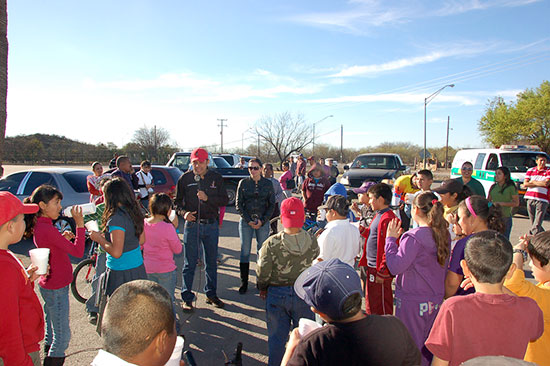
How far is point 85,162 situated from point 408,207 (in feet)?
168

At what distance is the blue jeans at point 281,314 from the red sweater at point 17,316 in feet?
5.43

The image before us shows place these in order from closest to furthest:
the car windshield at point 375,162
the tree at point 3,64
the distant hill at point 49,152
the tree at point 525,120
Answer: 1. the tree at point 3,64
2. the car windshield at point 375,162
3. the tree at point 525,120
4. the distant hill at point 49,152

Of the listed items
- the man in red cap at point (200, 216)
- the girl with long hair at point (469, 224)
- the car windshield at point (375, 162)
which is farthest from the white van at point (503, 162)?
the man in red cap at point (200, 216)

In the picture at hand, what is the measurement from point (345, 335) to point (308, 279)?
294 millimetres

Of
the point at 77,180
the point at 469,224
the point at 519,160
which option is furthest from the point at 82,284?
the point at 519,160

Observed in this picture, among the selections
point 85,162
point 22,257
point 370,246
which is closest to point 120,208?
point 370,246

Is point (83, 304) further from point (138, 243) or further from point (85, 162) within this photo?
point (85, 162)

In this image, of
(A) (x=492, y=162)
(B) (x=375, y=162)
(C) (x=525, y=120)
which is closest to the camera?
(A) (x=492, y=162)

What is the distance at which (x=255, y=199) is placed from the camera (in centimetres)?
547

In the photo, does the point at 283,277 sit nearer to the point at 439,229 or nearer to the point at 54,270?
the point at 439,229

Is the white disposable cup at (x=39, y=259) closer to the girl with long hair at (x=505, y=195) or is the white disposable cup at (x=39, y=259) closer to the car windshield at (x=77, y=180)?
the car windshield at (x=77, y=180)

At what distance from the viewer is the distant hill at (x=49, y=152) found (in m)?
45.4

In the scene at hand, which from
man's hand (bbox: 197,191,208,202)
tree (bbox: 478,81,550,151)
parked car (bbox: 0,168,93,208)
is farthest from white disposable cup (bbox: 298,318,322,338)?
tree (bbox: 478,81,550,151)

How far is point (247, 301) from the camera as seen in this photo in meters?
4.91
